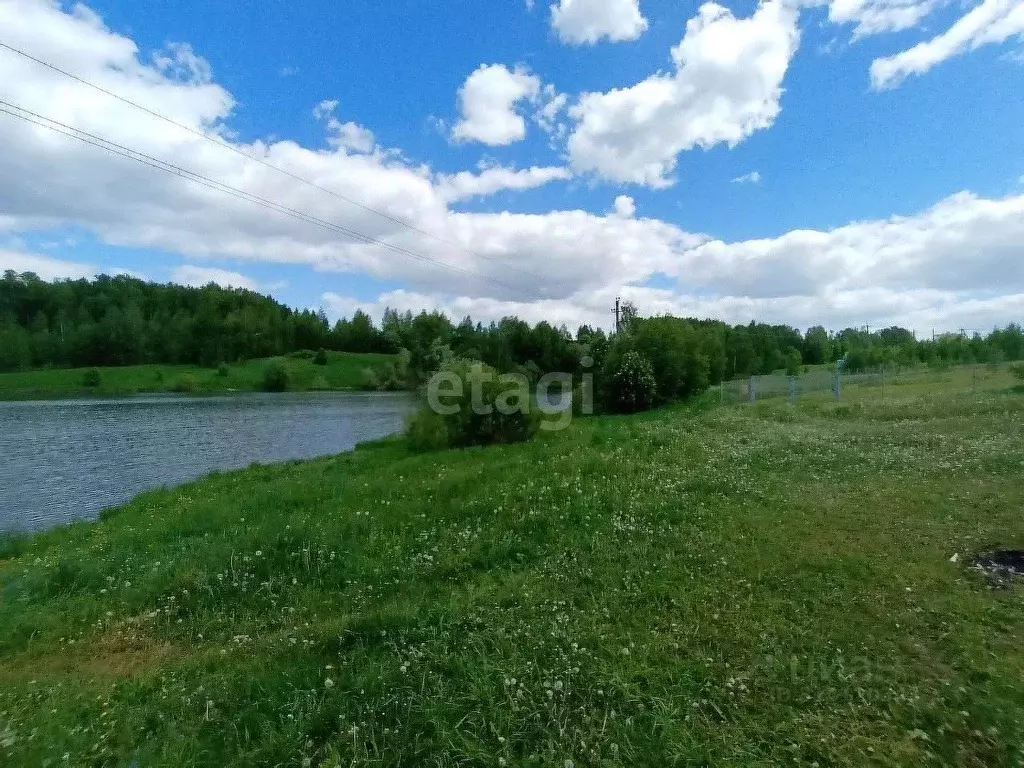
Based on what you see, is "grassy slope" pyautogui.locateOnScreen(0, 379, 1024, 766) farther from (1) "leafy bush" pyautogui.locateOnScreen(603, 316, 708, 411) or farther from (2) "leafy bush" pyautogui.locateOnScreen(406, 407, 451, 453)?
(1) "leafy bush" pyautogui.locateOnScreen(603, 316, 708, 411)

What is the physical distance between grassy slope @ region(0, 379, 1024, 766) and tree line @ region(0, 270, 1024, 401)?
29.6m

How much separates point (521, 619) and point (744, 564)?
2.90 meters

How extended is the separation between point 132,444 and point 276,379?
48754 mm

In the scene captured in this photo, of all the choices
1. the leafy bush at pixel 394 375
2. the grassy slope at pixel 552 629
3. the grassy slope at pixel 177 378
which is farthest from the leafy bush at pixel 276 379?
the grassy slope at pixel 552 629

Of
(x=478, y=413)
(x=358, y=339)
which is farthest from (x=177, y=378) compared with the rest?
(x=478, y=413)

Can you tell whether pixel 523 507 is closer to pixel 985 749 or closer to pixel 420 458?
pixel 985 749

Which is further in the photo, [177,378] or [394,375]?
[394,375]

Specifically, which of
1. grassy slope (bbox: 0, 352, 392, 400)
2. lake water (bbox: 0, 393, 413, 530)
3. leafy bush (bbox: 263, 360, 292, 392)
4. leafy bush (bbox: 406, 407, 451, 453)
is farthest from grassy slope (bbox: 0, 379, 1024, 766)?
grassy slope (bbox: 0, 352, 392, 400)

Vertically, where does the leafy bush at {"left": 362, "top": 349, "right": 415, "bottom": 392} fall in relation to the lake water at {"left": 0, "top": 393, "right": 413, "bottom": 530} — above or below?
above

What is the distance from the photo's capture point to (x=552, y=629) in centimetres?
549

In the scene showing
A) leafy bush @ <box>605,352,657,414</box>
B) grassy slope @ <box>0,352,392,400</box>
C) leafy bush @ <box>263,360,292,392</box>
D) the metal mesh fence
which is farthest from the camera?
leafy bush @ <box>263,360,292,392</box>

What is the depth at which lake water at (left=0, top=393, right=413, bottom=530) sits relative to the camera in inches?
716

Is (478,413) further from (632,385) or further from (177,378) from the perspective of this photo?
(177,378)

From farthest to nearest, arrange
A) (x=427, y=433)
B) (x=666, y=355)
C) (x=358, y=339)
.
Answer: (x=358, y=339) < (x=666, y=355) < (x=427, y=433)
